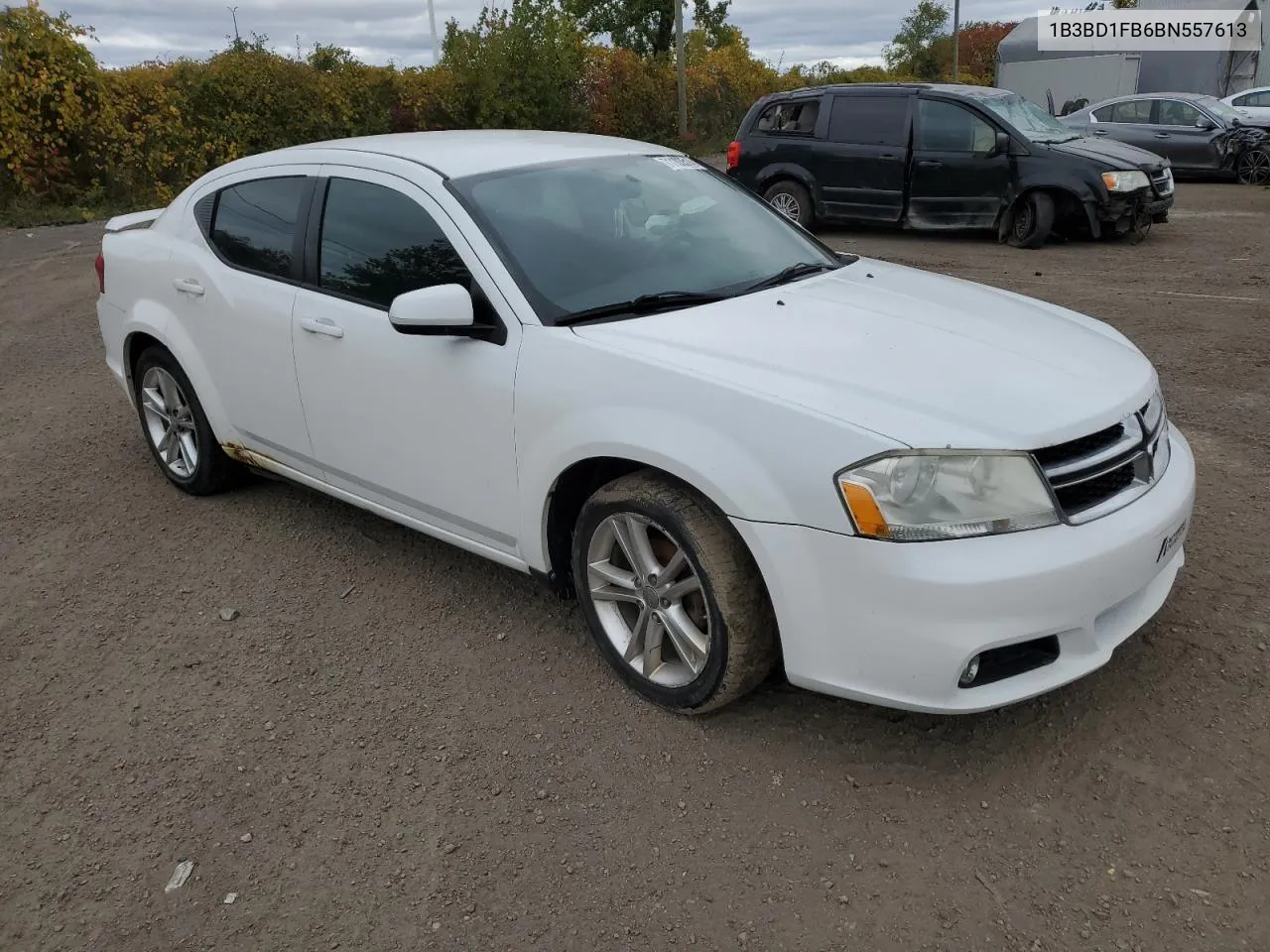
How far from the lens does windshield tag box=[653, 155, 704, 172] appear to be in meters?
4.28

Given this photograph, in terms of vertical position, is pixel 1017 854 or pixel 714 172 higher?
pixel 714 172

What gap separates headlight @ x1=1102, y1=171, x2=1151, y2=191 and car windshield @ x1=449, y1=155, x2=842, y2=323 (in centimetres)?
794

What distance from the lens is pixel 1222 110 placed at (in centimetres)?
1706

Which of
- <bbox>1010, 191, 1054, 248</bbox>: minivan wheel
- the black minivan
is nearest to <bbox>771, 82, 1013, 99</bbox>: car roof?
the black minivan

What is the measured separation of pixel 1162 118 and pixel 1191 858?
17.3 m

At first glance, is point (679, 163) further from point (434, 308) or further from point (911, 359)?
point (911, 359)

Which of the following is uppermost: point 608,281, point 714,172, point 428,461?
point 714,172

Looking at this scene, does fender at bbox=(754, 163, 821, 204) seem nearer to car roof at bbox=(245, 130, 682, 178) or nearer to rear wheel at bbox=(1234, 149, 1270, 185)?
car roof at bbox=(245, 130, 682, 178)

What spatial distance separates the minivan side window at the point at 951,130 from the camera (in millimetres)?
11117

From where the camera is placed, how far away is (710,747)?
3057 millimetres

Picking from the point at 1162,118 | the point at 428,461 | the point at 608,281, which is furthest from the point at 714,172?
the point at 1162,118

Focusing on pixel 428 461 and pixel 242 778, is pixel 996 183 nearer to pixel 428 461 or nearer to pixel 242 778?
pixel 428 461

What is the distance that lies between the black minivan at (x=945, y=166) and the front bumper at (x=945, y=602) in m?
9.11

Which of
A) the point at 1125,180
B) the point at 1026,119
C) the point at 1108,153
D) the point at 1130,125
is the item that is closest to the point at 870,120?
the point at 1026,119
